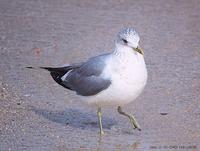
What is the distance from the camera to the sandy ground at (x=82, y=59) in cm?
677

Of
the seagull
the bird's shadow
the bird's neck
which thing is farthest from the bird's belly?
the bird's shadow

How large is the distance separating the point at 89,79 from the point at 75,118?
582 millimetres

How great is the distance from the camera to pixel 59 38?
10.3 metres

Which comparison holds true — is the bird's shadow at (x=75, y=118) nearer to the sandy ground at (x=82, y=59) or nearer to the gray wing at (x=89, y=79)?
the sandy ground at (x=82, y=59)

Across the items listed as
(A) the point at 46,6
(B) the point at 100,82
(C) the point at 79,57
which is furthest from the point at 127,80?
(A) the point at 46,6

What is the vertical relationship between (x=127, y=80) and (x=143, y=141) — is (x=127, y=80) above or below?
above

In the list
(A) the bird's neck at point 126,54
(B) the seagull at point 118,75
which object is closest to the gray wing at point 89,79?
(B) the seagull at point 118,75

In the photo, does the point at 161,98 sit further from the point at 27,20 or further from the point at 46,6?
the point at 46,6

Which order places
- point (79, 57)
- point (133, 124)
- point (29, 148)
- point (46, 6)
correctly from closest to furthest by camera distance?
1. point (29, 148)
2. point (133, 124)
3. point (79, 57)
4. point (46, 6)

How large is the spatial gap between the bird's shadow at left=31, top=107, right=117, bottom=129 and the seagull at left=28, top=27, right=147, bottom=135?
247mm

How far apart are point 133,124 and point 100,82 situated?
62cm

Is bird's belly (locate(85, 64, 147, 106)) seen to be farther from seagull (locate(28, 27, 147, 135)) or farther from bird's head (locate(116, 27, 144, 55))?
bird's head (locate(116, 27, 144, 55))

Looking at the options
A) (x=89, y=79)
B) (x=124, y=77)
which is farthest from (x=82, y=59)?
(x=124, y=77)

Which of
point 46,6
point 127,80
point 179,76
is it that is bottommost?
point 46,6
